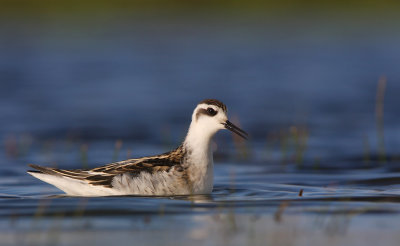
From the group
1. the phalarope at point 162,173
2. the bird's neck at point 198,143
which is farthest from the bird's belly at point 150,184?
the bird's neck at point 198,143

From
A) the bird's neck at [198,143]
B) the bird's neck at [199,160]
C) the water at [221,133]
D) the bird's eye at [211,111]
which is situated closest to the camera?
the water at [221,133]

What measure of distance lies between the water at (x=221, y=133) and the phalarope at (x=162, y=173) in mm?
215

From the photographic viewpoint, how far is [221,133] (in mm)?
17484

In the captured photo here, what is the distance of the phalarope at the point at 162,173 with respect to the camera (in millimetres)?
10344

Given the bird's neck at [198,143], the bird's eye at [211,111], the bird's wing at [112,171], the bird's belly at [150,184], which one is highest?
the bird's eye at [211,111]

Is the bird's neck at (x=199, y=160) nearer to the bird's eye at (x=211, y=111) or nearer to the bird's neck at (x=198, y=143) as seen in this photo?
the bird's neck at (x=198, y=143)

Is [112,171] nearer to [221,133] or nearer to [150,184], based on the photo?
[150,184]

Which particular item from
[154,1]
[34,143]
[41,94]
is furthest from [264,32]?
[34,143]

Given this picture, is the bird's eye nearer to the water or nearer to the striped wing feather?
the striped wing feather

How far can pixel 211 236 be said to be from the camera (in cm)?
797

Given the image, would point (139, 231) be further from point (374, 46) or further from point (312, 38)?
point (312, 38)

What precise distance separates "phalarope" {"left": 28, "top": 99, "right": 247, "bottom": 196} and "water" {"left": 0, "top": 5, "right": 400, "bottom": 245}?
215mm

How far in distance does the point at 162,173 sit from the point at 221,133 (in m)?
7.11

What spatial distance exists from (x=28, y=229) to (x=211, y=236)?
6.05ft
